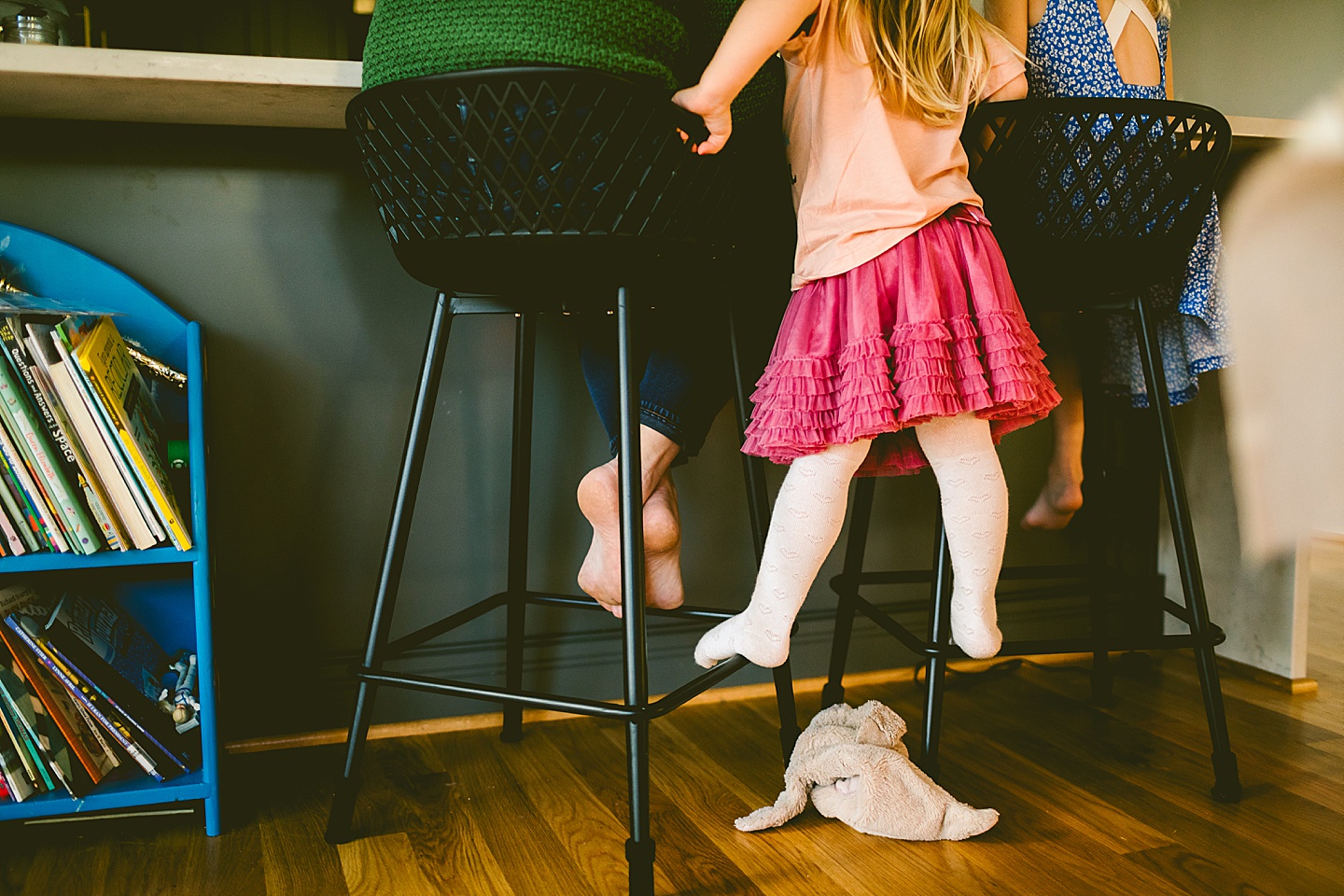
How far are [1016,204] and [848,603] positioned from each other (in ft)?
1.86

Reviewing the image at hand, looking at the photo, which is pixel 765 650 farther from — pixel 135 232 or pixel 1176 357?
pixel 135 232

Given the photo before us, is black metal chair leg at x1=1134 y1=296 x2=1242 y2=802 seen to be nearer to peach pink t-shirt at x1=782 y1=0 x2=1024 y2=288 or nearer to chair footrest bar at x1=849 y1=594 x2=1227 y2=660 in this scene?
chair footrest bar at x1=849 y1=594 x2=1227 y2=660

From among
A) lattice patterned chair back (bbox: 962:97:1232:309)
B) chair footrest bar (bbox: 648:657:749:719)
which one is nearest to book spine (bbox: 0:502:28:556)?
chair footrest bar (bbox: 648:657:749:719)

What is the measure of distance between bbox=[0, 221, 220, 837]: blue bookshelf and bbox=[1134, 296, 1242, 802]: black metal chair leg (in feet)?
3.43

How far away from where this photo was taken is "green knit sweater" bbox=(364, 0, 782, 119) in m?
0.72

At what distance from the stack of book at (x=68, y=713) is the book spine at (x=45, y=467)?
13 centimetres

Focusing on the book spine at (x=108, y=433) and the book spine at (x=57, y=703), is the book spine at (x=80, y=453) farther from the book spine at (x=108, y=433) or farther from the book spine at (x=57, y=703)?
the book spine at (x=57, y=703)

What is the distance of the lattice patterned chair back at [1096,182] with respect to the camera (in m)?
0.90

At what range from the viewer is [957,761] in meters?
1.09

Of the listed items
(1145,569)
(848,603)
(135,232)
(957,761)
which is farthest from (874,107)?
(1145,569)

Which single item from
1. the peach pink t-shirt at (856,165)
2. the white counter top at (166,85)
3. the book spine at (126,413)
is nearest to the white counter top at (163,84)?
the white counter top at (166,85)

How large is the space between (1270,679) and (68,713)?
1.64 meters

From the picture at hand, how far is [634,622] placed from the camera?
2.61 ft

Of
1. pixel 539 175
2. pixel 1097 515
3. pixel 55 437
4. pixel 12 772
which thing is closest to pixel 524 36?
pixel 539 175
